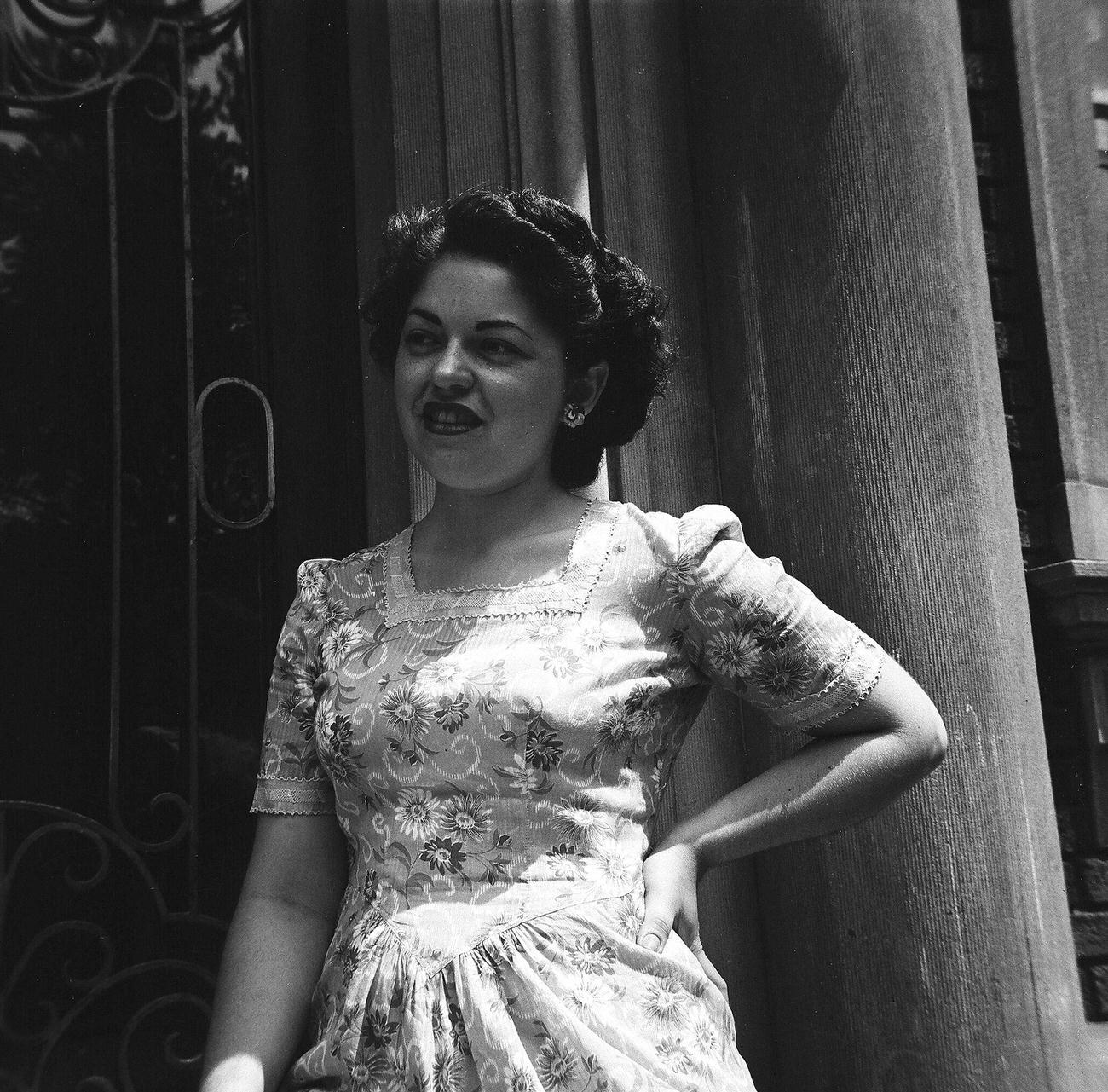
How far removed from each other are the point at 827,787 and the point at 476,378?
0.71m

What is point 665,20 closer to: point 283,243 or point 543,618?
point 283,243

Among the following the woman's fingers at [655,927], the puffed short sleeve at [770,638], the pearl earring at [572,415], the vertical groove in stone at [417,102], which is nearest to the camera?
the woman's fingers at [655,927]

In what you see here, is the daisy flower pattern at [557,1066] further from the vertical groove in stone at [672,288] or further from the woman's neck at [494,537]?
the vertical groove in stone at [672,288]

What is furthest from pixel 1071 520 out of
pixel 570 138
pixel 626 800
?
pixel 626 800

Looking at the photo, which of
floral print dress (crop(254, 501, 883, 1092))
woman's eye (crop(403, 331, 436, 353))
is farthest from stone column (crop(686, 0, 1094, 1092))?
woman's eye (crop(403, 331, 436, 353))

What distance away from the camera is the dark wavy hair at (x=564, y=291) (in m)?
1.68

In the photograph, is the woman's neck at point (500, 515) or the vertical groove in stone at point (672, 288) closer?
the woman's neck at point (500, 515)

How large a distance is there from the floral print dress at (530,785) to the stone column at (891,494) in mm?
695

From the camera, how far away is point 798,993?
2213mm

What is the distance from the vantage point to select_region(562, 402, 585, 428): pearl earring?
69.1 inches

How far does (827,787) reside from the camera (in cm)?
154

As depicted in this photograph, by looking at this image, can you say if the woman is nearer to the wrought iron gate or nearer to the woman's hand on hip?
the woman's hand on hip

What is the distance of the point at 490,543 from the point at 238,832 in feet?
3.14

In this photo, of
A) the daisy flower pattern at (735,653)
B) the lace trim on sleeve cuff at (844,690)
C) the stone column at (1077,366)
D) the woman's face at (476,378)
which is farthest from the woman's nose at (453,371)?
the stone column at (1077,366)
